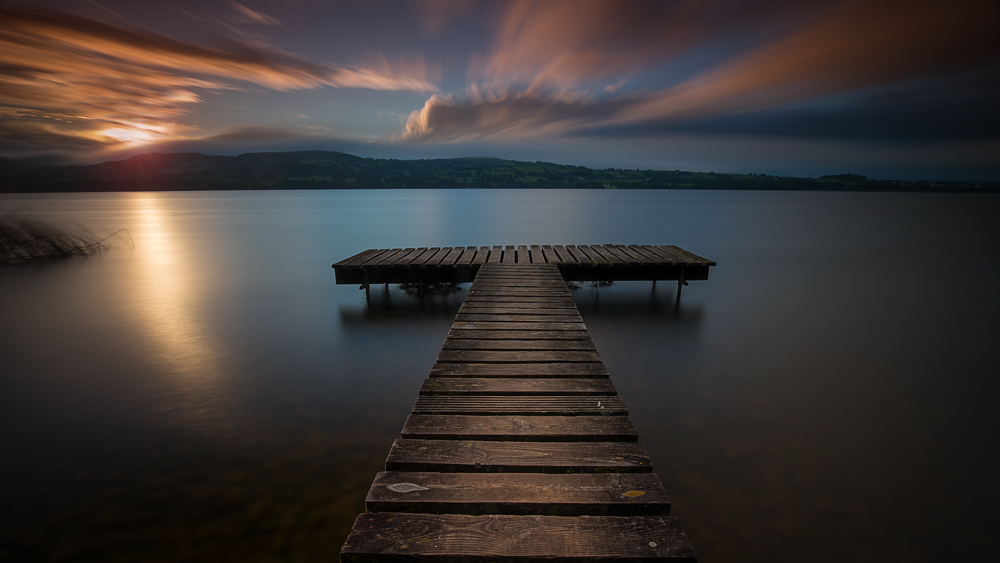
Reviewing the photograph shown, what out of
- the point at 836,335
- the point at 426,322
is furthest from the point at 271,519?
the point at 836,335

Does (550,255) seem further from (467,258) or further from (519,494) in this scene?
(519,494)

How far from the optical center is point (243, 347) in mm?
8359

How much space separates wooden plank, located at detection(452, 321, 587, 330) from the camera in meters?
5.44

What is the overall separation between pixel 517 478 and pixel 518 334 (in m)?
2.70

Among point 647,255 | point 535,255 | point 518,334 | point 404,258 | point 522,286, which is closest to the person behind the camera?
point 518,334

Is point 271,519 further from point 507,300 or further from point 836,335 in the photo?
point 836,335

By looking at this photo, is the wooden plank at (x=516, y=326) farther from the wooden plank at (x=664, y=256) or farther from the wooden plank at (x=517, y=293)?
the wooden plank at (x=664, y=256)

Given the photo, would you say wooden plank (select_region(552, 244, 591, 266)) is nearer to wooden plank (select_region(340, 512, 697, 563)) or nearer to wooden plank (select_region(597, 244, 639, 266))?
wooden plank (select_region(597, 244, 639, 266))

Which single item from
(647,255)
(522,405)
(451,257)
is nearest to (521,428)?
(522,405)

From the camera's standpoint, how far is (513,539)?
217 cm

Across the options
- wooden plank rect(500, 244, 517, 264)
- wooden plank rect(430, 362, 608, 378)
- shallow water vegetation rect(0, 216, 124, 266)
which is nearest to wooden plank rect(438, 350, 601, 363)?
wooden plank rect(430, 362, 608, 378)

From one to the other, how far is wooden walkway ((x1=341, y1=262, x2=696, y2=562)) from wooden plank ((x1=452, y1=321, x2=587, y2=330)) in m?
1.10

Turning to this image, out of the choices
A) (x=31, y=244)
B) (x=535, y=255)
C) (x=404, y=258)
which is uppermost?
(x=535, y=255)

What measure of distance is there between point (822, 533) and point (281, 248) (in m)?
23.1
